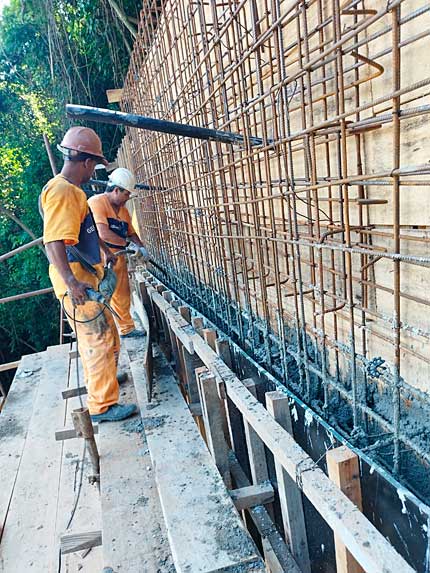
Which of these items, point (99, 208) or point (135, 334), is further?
point (99, 208)

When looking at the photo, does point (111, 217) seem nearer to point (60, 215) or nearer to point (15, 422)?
point (60, 215)

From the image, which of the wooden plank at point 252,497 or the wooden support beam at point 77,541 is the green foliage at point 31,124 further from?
the wooden plank at point 252,497

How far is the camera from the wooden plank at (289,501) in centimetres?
168

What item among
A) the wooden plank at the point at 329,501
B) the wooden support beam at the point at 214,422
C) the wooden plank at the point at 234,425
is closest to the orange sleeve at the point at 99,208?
the wooden plank at the point at 234,425

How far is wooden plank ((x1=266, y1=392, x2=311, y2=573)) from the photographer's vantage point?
5.52 feet

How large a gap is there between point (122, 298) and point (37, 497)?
2227 mm

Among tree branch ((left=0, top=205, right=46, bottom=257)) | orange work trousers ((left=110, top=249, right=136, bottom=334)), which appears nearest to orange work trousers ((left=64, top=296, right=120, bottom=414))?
orange work trousers ((left=110, top=249, right=136, bottom=334))

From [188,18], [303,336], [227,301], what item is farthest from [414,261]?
[188,18]

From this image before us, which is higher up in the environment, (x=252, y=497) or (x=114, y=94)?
(x=114, y=94)

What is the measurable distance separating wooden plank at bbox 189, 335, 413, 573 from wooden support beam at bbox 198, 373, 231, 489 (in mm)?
235

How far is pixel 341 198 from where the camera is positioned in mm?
1703

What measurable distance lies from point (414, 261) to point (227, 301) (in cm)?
210

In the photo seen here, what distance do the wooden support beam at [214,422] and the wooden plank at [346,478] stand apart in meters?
0.91

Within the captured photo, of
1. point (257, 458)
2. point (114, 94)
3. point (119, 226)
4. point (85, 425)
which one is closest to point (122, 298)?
point (119, 226)
